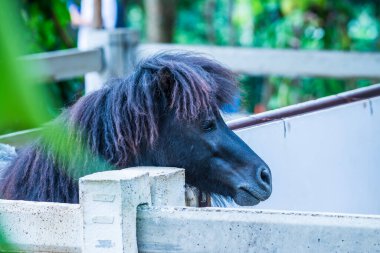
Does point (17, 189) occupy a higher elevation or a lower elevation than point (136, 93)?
lower

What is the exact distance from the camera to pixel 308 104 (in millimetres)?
3557

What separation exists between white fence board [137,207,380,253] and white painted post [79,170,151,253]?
0.14 ft

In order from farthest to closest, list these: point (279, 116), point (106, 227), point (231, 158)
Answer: point (279, 116) < point (231, 158) < point (106, 227)

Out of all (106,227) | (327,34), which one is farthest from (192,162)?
(327,34)

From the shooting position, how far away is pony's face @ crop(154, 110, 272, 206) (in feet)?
8.87

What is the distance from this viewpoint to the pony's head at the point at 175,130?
267 centimetres

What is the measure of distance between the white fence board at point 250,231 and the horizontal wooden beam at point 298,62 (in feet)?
17.6

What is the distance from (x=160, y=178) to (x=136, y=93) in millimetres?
878

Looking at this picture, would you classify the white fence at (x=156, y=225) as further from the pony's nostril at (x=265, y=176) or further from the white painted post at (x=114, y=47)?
the white painted post at (x=114, y=47)

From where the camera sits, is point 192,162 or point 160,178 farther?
point 192,162

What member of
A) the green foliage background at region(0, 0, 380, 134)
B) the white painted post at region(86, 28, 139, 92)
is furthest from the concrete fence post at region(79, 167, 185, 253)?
the green foliage background at region(0, 0, 380, 134)

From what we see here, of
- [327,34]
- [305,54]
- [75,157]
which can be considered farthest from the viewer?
[327,34]

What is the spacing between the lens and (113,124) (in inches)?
105

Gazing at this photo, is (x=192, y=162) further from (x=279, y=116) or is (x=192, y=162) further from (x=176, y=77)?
(x=279, y=116)
